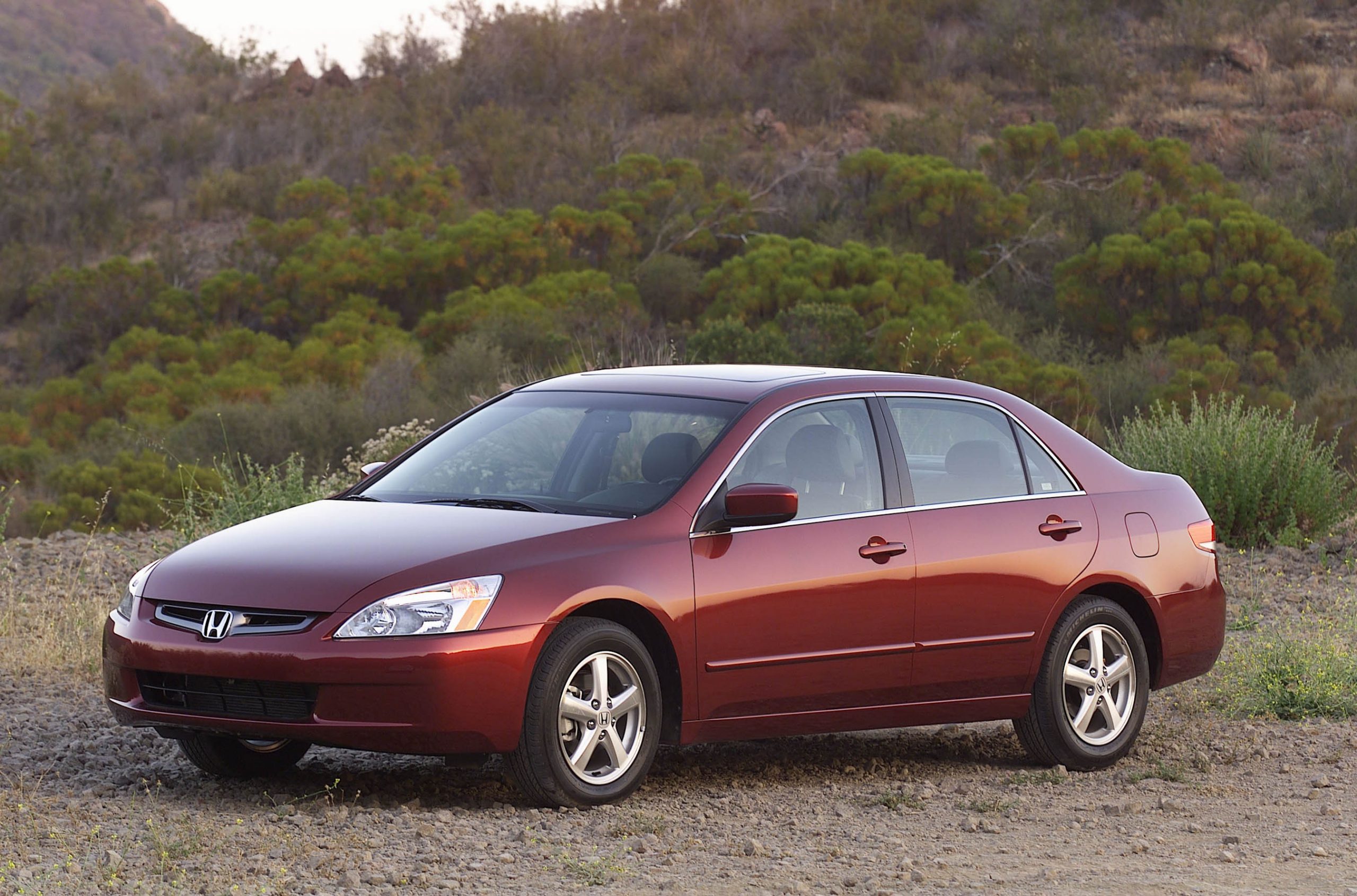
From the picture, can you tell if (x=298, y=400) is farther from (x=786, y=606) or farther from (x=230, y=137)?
(x=230, y=137)

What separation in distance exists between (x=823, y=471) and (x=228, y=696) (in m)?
2.39

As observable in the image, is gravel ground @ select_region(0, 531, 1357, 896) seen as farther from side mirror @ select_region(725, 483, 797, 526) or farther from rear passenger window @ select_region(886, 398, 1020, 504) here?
rear passenger window @ select_region(886, 398, 1020, 504)

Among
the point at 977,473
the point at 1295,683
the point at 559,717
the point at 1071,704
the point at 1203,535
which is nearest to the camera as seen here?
the point at 559,717

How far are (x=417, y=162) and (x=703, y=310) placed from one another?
35.2 ft

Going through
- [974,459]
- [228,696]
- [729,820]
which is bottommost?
[729,820]

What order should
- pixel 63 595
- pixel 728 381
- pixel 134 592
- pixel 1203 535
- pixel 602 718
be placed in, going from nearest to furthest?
pixel 602 718
pixel 134 592
pixel 728 381
pixel 1203 535
pixel 63 595

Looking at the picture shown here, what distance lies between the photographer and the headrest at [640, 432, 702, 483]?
6.75 metres

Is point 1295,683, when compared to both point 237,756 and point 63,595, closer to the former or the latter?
point 237,756

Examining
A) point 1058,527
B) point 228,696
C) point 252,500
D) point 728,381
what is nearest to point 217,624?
point 228,696

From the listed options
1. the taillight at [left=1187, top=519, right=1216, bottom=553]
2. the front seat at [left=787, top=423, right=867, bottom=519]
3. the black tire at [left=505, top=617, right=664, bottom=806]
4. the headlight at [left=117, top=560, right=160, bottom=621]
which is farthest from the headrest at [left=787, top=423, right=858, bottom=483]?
the headlight at [left=117, top=560, right=160, bottom=621]

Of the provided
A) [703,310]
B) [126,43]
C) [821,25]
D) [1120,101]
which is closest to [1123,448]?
[703,310]

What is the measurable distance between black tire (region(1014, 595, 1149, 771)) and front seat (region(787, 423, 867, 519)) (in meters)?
1.14

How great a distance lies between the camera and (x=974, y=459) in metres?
7.49

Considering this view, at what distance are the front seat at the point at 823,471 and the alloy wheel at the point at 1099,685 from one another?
1.30m
